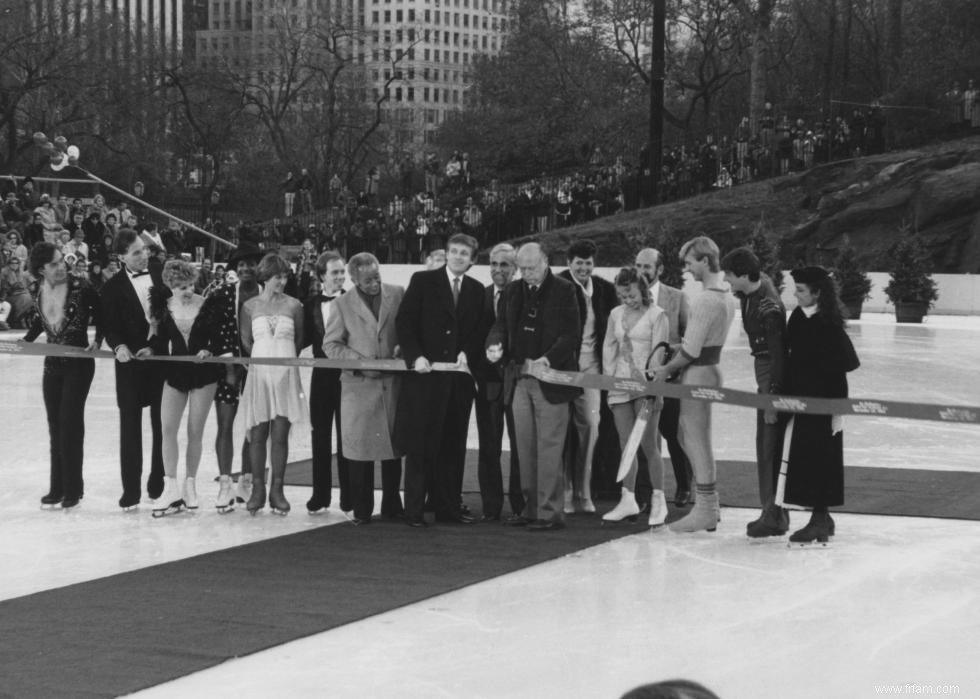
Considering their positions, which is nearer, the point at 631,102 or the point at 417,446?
the point at 417,446

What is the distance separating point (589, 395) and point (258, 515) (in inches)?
83.7

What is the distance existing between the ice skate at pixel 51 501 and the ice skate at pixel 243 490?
1092mm

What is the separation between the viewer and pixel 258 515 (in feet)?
28.3

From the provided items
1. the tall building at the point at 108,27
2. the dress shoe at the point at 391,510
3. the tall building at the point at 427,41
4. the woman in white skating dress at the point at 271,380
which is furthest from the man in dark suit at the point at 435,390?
the tall building at the point at 427,41

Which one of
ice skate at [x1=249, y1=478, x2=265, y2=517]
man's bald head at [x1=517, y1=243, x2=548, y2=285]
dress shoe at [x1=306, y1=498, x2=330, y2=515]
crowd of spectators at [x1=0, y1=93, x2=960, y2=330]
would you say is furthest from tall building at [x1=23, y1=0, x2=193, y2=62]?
man's bald head at [x1=517, y1=243, x2=548, y2=285]

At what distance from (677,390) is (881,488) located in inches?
86.0

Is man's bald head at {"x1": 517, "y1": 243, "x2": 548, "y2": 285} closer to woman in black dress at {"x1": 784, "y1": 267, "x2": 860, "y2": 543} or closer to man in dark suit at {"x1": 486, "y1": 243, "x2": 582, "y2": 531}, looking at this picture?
man in dark suit at {"x1": 486, "y1": 243, "x2": 582, "y2": 531}

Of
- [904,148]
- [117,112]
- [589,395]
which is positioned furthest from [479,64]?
[589,395]

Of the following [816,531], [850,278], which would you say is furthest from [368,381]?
[850,278]

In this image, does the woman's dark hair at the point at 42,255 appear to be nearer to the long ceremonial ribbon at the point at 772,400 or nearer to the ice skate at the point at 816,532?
the long ceremonial ribbon at the point at 772,400

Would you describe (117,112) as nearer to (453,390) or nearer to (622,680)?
(453,390)

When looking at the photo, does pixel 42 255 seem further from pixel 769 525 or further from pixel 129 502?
pixel 769 525

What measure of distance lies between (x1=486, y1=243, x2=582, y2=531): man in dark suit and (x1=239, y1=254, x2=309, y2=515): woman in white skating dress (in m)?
1.29

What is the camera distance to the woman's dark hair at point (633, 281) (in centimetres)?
822
